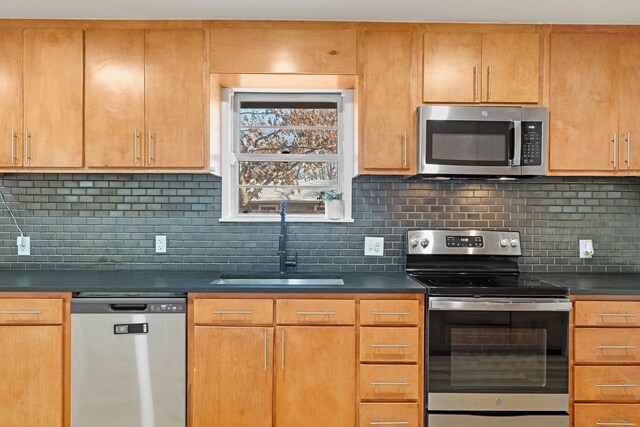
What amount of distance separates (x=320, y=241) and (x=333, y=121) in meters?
0.82

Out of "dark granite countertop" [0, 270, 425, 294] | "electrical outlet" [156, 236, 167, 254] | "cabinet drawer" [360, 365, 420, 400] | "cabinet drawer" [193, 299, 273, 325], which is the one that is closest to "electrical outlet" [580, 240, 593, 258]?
"dark granite countertop" [0, 270, 425, 294]

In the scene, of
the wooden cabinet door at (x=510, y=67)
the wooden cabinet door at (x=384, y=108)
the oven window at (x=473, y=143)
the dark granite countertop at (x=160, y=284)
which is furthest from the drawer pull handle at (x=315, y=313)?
the wooden cabinet door at (x=510, y=67)

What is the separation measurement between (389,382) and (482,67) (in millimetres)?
1799

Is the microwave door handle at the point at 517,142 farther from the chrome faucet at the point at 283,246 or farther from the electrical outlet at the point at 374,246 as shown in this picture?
the chrome faucet at the point at 283,246

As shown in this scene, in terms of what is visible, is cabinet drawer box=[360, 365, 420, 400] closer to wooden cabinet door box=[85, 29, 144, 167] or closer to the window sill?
the window sill

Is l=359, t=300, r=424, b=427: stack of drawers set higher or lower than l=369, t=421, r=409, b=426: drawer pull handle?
higher

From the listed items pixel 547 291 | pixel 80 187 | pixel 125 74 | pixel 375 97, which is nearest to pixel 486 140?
pixel 375 97

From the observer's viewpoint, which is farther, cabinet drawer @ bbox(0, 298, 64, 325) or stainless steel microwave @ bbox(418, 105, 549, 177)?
stainless steel microwave @ bbox(418, 105, 549, 177)

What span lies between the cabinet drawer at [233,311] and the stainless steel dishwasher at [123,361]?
129mm

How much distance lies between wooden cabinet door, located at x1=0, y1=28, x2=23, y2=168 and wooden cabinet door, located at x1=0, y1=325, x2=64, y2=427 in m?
0.99

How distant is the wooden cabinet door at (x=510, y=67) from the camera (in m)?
2.45

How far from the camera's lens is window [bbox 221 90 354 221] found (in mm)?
2898

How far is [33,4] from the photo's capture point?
229cm

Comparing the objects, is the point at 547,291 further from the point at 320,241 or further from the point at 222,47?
the point at 222,47
